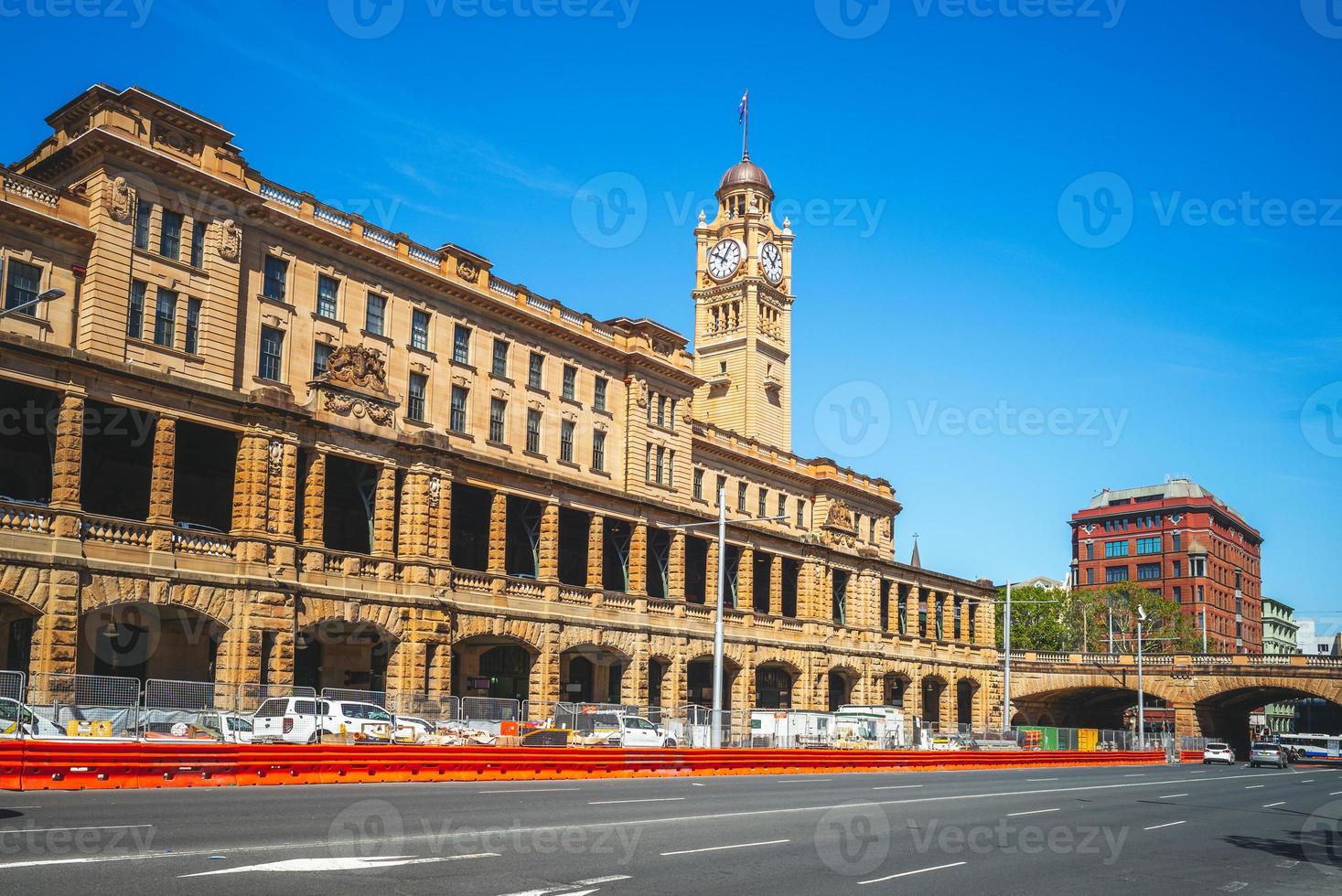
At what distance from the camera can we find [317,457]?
44.4m

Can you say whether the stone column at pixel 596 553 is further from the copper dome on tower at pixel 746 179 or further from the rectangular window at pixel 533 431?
the copper dome on tower at pixel 746 179

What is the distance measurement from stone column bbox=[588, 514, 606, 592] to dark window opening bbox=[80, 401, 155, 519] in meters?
19.0

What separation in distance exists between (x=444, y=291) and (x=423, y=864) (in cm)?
4022

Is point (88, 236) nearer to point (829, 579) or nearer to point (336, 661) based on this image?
point (336, 661)

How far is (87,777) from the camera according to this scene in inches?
919

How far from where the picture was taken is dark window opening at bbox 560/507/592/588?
61.0m

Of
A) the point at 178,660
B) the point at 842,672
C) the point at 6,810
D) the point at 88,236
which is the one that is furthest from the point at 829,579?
the point at 6,810

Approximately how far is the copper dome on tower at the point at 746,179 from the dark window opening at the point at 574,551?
1847 inches

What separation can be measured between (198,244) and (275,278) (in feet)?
12.1

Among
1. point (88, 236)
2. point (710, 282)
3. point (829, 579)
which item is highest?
point (710, 282)

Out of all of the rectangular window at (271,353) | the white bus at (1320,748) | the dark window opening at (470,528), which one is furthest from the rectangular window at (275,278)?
the white bus at (1320,748)

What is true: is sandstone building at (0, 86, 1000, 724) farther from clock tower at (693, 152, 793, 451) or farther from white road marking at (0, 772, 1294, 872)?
clock tower at (693, 152, 793, 451)

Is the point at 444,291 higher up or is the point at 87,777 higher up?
the point at 444,291

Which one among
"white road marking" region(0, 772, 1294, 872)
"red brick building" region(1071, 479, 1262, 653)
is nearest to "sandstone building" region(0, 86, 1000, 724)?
"white road marking" region(0, 772, 1294, 872)
